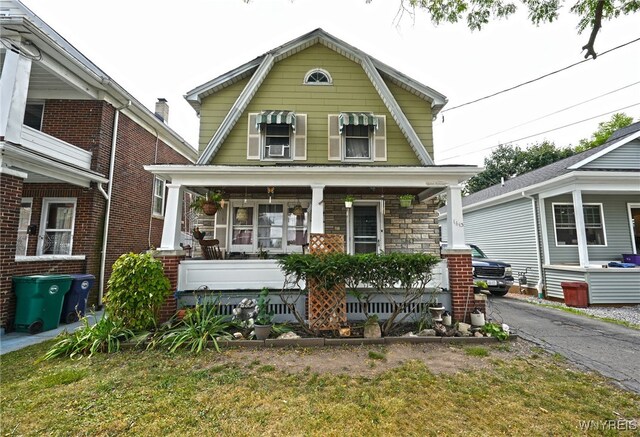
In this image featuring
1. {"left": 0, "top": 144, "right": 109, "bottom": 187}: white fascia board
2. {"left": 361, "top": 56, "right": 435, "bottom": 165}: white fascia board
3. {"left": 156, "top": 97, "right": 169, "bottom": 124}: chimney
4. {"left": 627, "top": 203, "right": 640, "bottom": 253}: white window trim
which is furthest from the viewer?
{"left": 156, "top": 97, "right": 169, "bottom": 124}: chimney

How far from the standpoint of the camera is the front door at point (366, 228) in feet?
28.7

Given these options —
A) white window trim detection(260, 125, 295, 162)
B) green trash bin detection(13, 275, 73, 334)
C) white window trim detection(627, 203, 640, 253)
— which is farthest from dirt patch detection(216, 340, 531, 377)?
white window trim detection(627, 203, 640, 253)

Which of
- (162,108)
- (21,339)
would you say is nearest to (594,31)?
(21,339)

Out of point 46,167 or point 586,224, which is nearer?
point 46,167

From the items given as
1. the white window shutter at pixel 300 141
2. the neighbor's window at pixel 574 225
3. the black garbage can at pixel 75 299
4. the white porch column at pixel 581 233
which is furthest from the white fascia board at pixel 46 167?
the neighbor's window at pixel 574 225

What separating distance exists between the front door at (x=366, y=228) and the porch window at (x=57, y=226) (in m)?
8.11

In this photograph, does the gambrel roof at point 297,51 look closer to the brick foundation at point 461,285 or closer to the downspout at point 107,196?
the downspout at point 107,196

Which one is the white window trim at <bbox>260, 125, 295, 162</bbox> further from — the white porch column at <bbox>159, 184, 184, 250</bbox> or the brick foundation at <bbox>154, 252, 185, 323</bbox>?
the brick foundation at <bbox>154, 252, 185, 323</bbox>

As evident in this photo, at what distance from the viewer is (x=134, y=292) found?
519 centimetres

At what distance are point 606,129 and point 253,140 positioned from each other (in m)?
38.1

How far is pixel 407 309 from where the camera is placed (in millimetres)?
6395

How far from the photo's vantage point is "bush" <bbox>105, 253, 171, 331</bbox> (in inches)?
204

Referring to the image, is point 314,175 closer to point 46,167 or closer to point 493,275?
point 46,167

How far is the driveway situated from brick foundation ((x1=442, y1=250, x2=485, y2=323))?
1.14 meters
